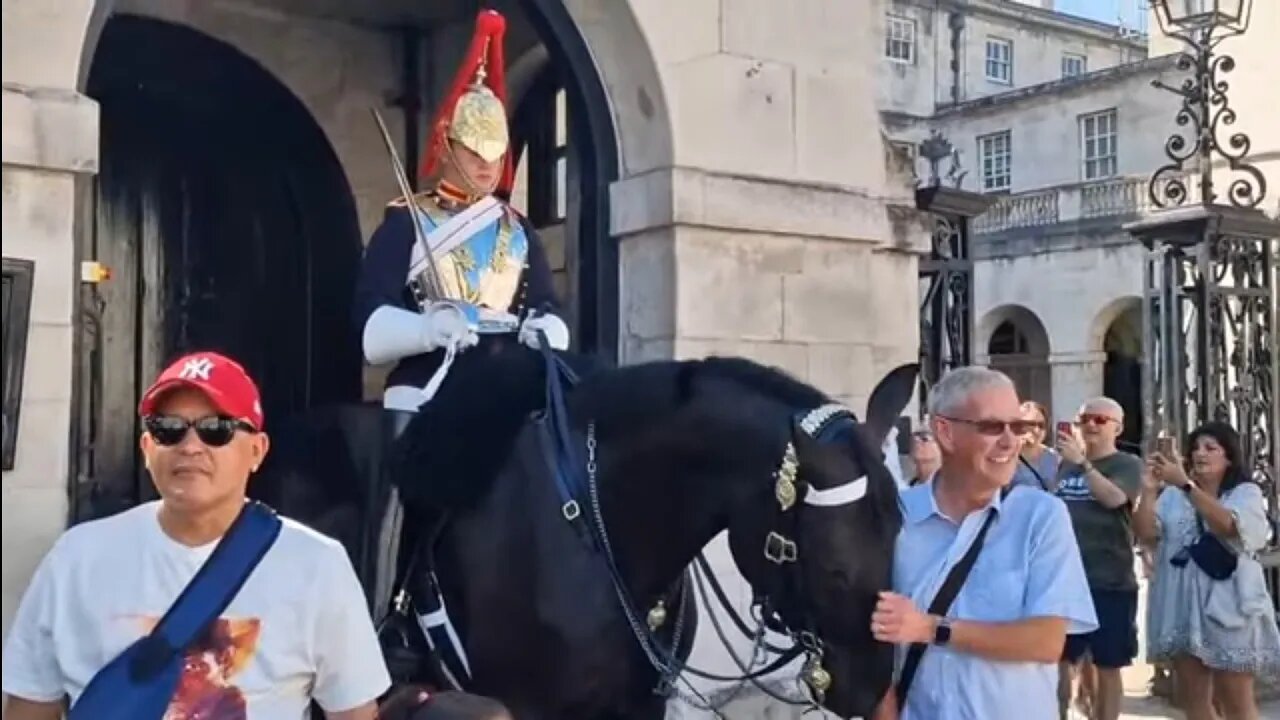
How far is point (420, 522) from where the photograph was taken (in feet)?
12.9

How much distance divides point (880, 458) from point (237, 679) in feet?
4.86

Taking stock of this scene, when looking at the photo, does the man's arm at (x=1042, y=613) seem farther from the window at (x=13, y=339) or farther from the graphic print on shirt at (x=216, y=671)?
the window at (x=13, y=339)

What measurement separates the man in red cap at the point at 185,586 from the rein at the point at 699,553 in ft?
3.27

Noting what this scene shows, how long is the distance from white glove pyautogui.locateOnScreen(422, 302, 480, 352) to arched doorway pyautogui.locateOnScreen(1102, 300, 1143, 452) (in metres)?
28.6

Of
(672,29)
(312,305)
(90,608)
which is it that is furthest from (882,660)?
(312,305)

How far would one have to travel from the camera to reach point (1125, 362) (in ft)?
106

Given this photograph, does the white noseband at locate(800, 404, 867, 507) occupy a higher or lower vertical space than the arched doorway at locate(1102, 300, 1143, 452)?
lower

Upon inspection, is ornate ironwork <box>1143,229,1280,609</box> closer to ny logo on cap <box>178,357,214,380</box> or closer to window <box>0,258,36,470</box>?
window <box>0,258,36,470</box>

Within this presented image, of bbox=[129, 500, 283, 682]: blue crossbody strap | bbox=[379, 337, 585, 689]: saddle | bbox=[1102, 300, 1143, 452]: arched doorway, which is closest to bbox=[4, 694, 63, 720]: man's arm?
bbox=[129, 500, 283, 682]: blue crossbody strap

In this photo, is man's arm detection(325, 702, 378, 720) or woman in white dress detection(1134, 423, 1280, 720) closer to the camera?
man's arm detection(325, 702, 378, 720)

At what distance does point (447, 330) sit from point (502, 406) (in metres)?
0.34

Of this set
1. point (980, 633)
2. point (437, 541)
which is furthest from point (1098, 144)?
point (980, 633)

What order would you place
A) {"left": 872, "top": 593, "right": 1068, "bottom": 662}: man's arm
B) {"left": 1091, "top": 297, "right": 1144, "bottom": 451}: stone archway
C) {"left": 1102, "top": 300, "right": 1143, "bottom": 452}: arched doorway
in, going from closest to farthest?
{"left": 872, "top": 593, "right": 1068, "bottom": 662}: man's arm, {"left": 1091, "top": 297, "right": 1144, "bottom": 451}: stone archway, {"left": 1102, "top": 300, "right": 1143, "bottom": 452}: arched doorway

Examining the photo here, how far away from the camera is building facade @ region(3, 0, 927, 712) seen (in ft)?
14.6
